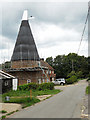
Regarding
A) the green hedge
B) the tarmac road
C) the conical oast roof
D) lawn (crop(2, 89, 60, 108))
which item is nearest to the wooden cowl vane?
the conical oast roof

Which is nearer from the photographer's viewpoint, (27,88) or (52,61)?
(27,88)

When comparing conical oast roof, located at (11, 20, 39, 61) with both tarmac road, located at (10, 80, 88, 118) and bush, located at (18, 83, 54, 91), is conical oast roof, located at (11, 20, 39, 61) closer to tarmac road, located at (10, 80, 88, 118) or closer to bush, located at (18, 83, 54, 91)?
bush, located at (18, 83, 54, 91)

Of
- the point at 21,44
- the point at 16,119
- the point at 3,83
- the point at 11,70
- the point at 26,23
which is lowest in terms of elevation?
the point at 16,119

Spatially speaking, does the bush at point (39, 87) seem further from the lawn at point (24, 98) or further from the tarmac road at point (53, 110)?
the tarmac road at point (53, 110)

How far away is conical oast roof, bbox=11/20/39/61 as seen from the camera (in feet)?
106

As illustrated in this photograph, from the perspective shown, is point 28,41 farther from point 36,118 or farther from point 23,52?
point 36,118

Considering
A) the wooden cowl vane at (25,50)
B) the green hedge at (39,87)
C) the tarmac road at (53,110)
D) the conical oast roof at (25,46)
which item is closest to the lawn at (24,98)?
the tarmac road at (53,110)

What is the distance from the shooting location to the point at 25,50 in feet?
108

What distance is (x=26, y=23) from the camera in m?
Answer: 35.0

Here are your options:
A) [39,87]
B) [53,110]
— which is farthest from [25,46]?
[53,110]

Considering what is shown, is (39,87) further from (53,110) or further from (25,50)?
(53,110)

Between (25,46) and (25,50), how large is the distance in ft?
2.94

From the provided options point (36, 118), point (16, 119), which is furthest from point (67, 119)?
point (16, 119)

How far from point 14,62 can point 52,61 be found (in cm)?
3518
